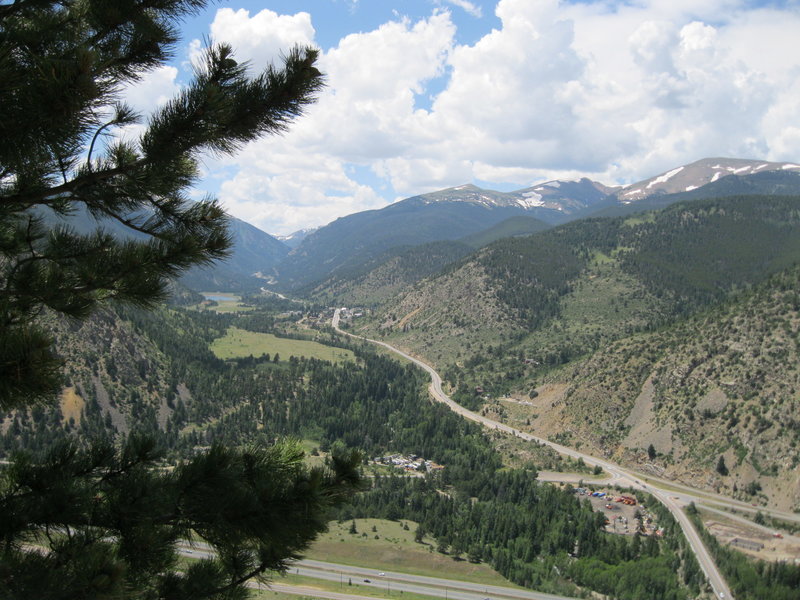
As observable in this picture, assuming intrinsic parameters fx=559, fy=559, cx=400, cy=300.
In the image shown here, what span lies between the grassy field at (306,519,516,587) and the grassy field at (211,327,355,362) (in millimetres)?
83259

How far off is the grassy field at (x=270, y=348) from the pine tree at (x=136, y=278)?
135 m

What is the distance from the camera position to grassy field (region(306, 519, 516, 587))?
171 ft

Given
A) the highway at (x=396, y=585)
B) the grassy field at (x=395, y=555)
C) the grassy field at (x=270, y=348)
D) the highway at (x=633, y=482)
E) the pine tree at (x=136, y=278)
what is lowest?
the grassy field at (x=395, y=555)

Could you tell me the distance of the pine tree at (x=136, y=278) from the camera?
527cm

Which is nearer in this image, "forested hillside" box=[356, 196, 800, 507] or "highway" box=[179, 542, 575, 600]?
"highway" box=[179, 542, 575, 600]

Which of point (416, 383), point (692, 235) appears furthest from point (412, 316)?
point (692, 235)

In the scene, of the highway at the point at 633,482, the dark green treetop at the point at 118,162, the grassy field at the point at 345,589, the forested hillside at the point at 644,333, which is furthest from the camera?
the forested hillside at the point at 644,333

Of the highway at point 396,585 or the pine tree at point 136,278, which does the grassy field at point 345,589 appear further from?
the pine tree at point 136,278

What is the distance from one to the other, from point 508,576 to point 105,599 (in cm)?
5431

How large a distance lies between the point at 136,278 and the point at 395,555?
5536cm

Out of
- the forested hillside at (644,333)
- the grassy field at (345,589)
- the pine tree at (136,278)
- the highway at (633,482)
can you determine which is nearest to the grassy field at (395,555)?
the grassy field at (345,589)

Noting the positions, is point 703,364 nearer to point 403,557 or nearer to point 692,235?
point 403,557

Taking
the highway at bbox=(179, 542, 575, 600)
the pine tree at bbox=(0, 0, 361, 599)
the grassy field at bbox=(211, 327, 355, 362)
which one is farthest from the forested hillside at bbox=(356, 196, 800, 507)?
the pine tree at bbox=(0, 0, 361, 599)

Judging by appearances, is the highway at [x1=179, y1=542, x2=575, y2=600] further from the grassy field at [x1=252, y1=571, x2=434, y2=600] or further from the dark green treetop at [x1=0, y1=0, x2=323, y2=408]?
the dark green treetop at [x1=0, y1=0, x2=323, y2=408]
